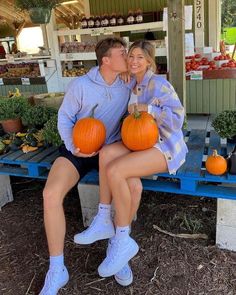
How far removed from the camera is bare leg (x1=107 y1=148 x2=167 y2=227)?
6.83ft

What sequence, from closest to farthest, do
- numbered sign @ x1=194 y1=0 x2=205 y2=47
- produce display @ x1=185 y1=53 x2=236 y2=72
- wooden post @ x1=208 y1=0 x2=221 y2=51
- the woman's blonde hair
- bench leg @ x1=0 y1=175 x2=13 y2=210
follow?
the woman's blonde hair
bench leg @ x1=0 y1=175 x2=13 y2=210
produce display @ x1=185 y1=53 x2=236 y2=72
numbered sign @ x1=194 y1=0 x2=205 y2=47
wooden post @ x1=208 y1=0 x2=221 y2=51

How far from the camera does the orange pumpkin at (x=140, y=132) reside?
217cm

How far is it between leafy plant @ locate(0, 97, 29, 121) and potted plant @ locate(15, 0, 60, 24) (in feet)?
5.51

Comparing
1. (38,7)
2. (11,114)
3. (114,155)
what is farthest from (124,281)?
(38,7)

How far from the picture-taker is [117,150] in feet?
7.45

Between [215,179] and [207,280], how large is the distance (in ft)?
2.10

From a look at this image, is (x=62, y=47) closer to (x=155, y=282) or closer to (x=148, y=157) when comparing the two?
(x=148, y=157)

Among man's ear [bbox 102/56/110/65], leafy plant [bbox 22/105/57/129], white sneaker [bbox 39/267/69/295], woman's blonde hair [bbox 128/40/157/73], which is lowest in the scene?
white sneaker [bbox 39/267/69/295]

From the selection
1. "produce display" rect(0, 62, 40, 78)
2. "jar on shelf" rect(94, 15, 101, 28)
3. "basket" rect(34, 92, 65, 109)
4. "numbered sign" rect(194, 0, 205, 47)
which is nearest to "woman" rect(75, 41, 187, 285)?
Result: "basket" rect(34, 92, 65, 109)

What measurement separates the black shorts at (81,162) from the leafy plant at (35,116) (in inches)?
34.7

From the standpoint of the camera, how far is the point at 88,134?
2.29 m

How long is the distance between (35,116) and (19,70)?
12.0ft

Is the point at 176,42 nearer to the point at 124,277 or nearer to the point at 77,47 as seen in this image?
the point at 124,277

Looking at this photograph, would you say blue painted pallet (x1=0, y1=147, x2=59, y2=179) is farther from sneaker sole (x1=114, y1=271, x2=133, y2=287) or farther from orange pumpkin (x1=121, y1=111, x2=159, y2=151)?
sneaker sole (x1=114, y1=271, x2=133, y2=287)
